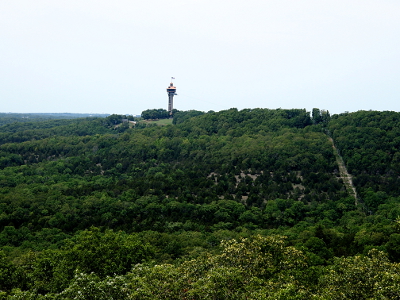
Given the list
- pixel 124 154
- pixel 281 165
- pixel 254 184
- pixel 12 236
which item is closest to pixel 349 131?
pixel 281 165

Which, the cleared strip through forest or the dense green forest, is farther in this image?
the cleared strip through forest

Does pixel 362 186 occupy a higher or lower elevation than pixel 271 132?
lower

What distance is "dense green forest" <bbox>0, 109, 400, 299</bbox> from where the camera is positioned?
24.3 metres

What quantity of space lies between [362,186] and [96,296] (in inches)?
2779

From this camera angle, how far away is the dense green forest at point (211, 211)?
24266 mm

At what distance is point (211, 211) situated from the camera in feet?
220

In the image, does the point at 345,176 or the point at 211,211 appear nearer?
the point at 211,211

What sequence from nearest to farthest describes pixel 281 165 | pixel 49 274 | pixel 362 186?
pixel 49 274 → pixel 362 186 → pixel 281 165

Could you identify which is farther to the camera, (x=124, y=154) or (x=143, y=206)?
(x=124, y=154)

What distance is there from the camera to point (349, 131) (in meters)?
100

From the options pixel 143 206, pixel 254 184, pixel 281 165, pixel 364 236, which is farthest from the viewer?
pixel 281 165

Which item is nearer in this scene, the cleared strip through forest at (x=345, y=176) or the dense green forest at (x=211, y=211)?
the dense green forest at (x=211, y=211)

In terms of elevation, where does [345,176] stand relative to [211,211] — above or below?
above

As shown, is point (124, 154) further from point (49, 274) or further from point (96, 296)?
point (96, 296)
